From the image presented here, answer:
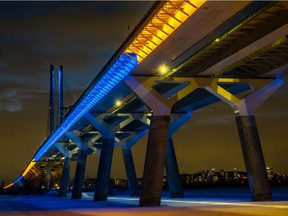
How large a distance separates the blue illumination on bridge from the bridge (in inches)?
3.0

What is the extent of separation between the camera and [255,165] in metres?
32.5

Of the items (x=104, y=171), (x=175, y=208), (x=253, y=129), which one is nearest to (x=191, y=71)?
(x=253, y=129)

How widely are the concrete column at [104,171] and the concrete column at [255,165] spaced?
19442mm

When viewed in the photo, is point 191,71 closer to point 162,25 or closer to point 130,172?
point 162,25

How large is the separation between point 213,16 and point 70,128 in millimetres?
44595

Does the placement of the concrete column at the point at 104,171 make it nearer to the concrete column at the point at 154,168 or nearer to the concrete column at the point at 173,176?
the concrete column at the point at 173,176

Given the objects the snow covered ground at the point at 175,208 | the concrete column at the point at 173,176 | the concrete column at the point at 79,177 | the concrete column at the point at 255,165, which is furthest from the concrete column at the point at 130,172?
the concrete column at the point at 255,165

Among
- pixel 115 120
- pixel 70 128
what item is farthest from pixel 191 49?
pixel 70 128

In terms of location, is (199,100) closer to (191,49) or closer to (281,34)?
(191,49)

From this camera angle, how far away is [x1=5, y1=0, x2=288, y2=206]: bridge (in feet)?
74.2

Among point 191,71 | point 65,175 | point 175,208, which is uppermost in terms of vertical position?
point 65,175

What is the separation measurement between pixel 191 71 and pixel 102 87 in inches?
348

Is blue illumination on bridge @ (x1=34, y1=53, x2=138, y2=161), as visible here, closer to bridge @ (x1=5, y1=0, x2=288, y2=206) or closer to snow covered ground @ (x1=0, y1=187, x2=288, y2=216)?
bridge @ (x1=5, y1=0, x2=288, y2=206)

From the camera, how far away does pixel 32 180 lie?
153125mm
